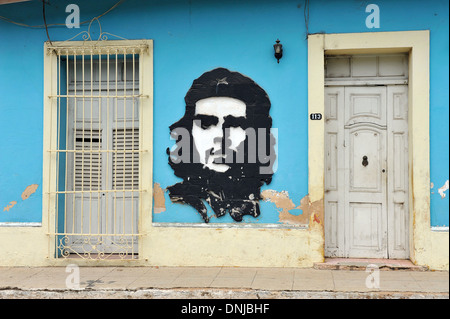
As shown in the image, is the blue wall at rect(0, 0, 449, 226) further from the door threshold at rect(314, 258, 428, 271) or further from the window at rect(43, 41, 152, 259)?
the door threshold at rect(314, 258, 428, 271)

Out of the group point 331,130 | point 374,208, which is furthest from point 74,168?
point 374,208

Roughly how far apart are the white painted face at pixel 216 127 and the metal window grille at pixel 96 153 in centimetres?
89

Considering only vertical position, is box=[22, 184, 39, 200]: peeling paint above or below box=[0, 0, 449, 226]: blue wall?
below

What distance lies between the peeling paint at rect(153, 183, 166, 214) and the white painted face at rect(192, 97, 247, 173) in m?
0.69

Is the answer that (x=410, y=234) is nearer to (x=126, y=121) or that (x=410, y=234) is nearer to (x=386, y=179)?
(x=386, y=179)

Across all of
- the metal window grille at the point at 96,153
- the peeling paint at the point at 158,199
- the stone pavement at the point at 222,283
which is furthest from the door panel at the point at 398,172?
the metal window grille at the point at 96,153

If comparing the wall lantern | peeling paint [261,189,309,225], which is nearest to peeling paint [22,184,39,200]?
peeling paint [261,189,309,225]

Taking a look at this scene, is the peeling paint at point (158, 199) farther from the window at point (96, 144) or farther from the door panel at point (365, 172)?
the door panel at point (365, 172)

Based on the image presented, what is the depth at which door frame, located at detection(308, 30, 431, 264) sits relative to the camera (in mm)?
6590

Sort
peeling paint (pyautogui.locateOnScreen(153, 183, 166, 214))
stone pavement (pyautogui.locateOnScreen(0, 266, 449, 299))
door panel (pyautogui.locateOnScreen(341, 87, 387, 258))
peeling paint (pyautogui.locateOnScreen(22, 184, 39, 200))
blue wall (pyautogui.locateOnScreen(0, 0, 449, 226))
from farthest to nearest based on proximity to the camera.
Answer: peeling paint (pyautogui.locateOnScreen(22, 184, 39, 200)), peeling paint (pyautogui.locateOnScreen(153, 183, 166, 214)), door panel (pyautogui.locateOnScreen(341, 87, 387, 258)), blue wall (pyautogui.locateOnScreen(0, 0, 449, 226)), stone pavement (pyautogui.locateOnScreen(0, 266, 449, 299))

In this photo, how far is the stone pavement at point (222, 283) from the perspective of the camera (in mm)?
5664

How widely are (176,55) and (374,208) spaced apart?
3404 millimetres

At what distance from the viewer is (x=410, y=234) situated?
6.73m

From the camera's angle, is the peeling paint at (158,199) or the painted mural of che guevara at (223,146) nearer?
the painted mural of che guevara at (223,146)
